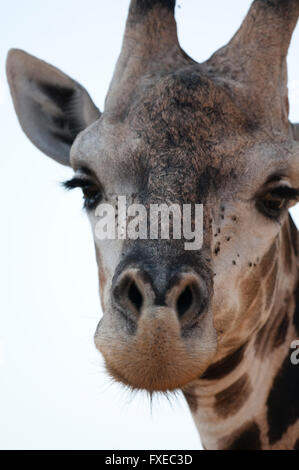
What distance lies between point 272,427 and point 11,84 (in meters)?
4.14

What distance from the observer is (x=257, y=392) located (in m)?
5.76

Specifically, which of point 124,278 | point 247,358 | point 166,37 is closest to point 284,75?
point 166,37

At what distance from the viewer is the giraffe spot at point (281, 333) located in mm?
5879

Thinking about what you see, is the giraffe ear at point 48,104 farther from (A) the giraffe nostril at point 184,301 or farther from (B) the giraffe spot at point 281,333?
(A) the giraffe nostril at point 184,301

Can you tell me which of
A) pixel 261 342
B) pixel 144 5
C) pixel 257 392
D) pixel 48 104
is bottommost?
pixel 257 392

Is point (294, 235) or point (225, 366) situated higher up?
point (294, 235)

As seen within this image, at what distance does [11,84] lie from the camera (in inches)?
254

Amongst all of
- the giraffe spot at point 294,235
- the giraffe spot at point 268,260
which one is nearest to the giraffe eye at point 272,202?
the giraffe spot at point 268,260

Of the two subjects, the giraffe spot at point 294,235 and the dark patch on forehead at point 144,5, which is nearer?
the dark patch on forehead at point 144,5

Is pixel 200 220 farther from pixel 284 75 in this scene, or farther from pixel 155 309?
pixel 284 75

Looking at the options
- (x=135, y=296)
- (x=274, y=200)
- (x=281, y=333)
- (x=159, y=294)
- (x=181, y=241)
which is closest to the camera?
(x=159, y=294)

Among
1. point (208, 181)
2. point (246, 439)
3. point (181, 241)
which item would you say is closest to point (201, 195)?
point (208, 181)

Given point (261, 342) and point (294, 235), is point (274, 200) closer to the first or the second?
point (294, 235)

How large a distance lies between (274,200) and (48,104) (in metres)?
2.78
